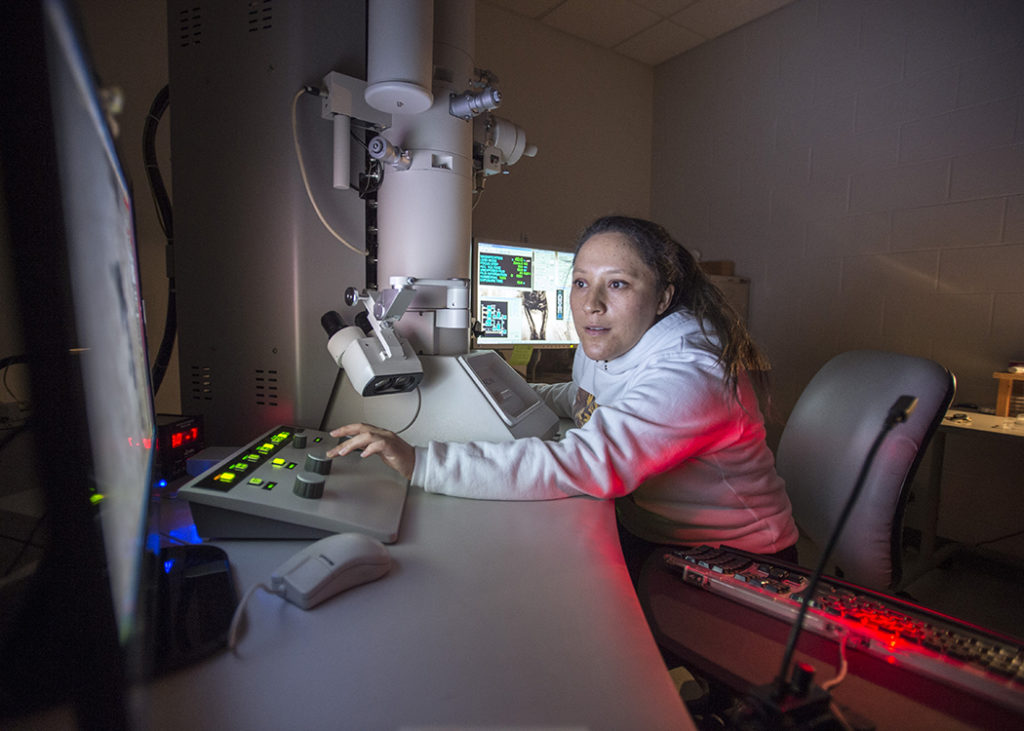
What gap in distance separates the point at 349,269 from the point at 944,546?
2.40m

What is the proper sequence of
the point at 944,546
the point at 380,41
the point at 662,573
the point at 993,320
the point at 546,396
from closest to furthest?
the point at 662,573, the point at 380,41, the point at 546,396, the point at 993,320, the point at 944,546

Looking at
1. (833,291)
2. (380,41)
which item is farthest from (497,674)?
(833,291)

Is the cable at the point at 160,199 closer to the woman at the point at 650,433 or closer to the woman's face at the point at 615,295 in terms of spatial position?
the woman at the point at 650,433

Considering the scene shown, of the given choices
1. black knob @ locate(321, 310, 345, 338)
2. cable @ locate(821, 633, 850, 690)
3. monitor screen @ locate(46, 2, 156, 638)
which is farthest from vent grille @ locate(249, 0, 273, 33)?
cable @ locate(821, 633, 850, 690)

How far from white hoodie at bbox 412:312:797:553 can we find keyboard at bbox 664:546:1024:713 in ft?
0.61

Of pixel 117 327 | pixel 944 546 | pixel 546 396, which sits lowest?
pixel 944 546

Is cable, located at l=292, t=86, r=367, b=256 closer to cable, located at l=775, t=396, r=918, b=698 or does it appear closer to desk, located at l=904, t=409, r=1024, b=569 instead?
cable, located at l=775, t=396, r=918, b=698

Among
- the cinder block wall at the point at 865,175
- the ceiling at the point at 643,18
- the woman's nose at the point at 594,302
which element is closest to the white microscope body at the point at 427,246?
the woman's nose at the point at 594,302

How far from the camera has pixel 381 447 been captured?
29.2 inches

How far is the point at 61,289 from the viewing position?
18 centimetres

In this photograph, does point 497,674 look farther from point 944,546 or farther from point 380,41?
point 944,546

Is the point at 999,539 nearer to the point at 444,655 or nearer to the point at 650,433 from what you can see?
the point at 650,433

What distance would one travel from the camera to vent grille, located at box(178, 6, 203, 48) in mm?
985

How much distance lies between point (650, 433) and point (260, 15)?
3.26 feet
